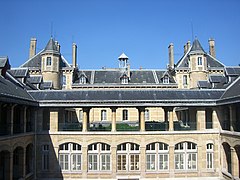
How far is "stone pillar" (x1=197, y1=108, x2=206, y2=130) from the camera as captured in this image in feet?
80.8

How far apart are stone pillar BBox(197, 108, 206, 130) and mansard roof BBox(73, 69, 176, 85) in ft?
56.4

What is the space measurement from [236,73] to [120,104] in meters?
13.1

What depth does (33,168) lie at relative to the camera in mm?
24047

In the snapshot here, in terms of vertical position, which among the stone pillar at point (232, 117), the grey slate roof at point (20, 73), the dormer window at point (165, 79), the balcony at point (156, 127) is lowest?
the balcony at point (156, 127)

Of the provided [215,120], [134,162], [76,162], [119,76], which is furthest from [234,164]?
[119,76]

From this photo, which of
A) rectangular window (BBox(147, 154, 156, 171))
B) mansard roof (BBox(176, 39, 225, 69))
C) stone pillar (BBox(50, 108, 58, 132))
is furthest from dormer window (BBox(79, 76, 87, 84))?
rectangular window (BBox(147, 154, 156, 171))

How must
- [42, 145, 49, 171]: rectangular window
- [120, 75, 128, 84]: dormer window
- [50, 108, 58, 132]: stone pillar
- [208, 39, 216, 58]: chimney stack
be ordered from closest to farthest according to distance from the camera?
1. [42, 145, 49, 171]: rectangular window
2. [50, 108, 58, 132]: stone pillar
3. [120, 75, 128, 84]: dormer window
4. [208, 39, 216, 58]: chimney stack

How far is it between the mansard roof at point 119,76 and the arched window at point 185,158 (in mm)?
18336

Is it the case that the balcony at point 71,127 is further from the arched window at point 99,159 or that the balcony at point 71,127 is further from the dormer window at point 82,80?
the dormer window at point 82,80

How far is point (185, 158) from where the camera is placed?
24.5 m

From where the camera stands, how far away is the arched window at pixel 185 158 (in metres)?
24.4

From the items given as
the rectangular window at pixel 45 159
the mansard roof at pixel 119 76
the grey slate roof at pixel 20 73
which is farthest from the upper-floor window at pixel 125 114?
the rectangular window at pixel 45 159

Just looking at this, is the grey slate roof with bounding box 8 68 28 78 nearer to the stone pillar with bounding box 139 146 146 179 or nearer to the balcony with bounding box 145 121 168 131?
the balcony with bounding box 145 121 168 131

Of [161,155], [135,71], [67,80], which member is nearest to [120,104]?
[161,155]
